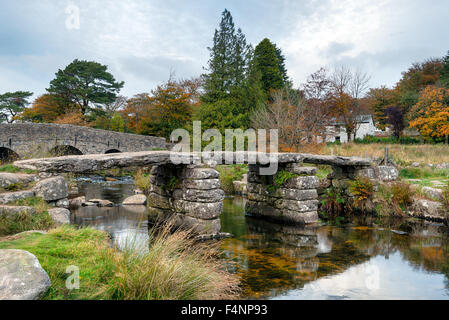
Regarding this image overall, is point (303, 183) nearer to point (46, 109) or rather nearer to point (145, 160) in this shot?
point (145, 160)

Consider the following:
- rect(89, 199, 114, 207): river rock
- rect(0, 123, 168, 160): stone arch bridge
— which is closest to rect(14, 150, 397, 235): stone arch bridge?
rect(89, 199, 114, 207): river rock

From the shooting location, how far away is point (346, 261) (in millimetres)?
6473

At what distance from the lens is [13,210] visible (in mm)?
5398

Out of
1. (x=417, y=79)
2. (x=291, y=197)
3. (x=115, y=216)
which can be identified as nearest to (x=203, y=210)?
(x=291, y=197)

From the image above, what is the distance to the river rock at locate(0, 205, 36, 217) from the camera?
5.30 meters

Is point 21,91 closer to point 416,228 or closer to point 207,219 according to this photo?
point 207,219

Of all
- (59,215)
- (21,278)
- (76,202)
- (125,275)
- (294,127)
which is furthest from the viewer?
(294,127)

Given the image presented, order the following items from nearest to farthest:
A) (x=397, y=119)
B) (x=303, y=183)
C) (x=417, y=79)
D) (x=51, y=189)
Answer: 1. (x=51, y=189)
2. (x=303, y=183)
3. (x=397, y=119)
4. (x=417, y=79)

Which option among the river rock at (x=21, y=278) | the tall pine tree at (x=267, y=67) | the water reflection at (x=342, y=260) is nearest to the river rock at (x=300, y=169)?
the water reflection at (x=342, y=260)

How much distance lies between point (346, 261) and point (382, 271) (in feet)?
2.32

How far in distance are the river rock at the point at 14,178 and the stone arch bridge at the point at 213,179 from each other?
0.78ft

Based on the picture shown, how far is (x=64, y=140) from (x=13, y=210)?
16.6 meters

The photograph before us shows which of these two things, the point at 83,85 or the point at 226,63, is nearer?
the point at 226,63
